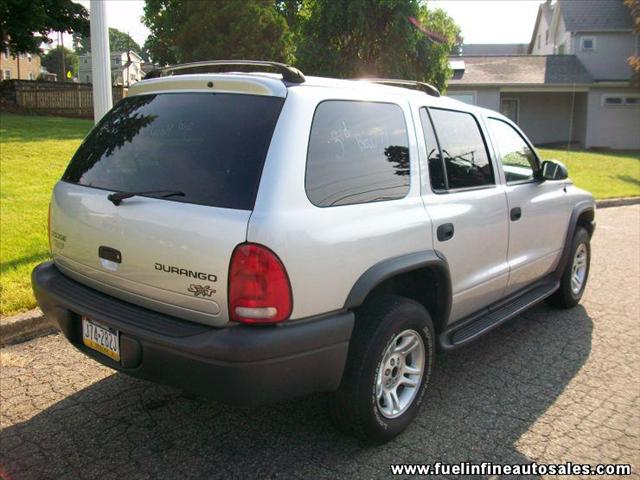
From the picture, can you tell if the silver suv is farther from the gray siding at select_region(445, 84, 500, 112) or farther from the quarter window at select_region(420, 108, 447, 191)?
the gray siding at select_region(445, 84, 500, 112)

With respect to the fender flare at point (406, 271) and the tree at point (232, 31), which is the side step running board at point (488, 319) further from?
the tree at point (232, 31)

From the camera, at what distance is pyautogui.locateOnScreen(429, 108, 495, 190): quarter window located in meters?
3.61

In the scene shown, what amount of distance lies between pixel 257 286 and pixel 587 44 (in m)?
29.5

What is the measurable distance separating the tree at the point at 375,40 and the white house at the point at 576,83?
884cm

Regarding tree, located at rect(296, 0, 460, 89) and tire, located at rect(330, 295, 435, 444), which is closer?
A: tire, located at rect(330, 295, 435, 444)

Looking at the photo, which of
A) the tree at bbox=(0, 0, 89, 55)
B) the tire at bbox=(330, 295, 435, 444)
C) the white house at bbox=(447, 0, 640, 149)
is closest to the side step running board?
the tire at bbox=(330, 295, 435, 444)

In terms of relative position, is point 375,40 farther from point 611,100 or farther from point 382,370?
point 382,370

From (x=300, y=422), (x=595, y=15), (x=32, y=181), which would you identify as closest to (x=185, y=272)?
(x=300, y=422)

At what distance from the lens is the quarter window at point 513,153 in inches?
168

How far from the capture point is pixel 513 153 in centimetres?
448

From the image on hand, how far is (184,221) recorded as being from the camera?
8.55 ft

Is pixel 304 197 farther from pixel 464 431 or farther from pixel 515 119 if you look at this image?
pixel 515 119

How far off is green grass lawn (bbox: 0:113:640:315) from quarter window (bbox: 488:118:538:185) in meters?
3.79

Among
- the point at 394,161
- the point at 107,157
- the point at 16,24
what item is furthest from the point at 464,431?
the point at 16,24
